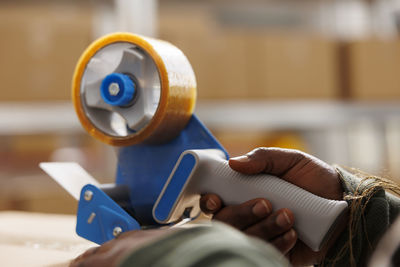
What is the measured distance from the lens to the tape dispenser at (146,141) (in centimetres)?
60

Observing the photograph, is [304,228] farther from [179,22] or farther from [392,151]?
[392,151]

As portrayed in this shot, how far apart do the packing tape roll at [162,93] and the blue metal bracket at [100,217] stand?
0.26 ft

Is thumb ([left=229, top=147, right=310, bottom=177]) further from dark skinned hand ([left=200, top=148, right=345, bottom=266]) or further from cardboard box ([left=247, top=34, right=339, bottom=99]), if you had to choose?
cardboard box ([left=247, top=34, right=339, bottom=99])

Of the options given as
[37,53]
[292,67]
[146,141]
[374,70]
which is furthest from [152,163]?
[374,70]

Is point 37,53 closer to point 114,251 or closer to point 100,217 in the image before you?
point 100,217

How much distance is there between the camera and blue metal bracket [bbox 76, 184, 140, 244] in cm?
61

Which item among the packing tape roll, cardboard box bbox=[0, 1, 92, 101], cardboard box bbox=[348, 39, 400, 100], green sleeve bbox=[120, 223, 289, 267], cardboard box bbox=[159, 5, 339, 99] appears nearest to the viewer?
green sleeve bbox=[120, 223, 289, 267]

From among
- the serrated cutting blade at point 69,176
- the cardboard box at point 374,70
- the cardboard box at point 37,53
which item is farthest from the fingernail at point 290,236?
the cardboard box at point 374,70

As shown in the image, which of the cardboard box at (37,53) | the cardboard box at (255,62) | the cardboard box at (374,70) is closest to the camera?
the cardboard box at (37,53)

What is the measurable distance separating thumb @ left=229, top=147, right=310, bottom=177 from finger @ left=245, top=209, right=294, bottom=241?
62 mm

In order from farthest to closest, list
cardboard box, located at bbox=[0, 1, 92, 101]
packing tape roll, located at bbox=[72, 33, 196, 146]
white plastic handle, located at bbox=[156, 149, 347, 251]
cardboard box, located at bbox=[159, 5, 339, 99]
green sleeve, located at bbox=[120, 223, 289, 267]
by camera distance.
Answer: cardboard box, located at bbox=[159, 5, 339, 99], cardboard box, located at bbox=[0, 1, 92, 101], packing tape roll, located at bbox=[72, 33, 196, 146], white plastic handle, located at bbox=[156, 149, 347, 251], green sleeve, located at bbox=[120, 223, 289, 267]

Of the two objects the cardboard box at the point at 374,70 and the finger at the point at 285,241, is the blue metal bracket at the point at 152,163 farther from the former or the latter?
the cardboard box at the point at 374,70

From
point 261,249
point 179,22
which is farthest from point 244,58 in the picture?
point 261,249

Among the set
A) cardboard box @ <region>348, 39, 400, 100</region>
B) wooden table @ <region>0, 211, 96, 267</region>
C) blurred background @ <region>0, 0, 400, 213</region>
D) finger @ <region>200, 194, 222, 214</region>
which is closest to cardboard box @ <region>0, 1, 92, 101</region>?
blurred background @ <region>0, 0, 400, 213</region>
